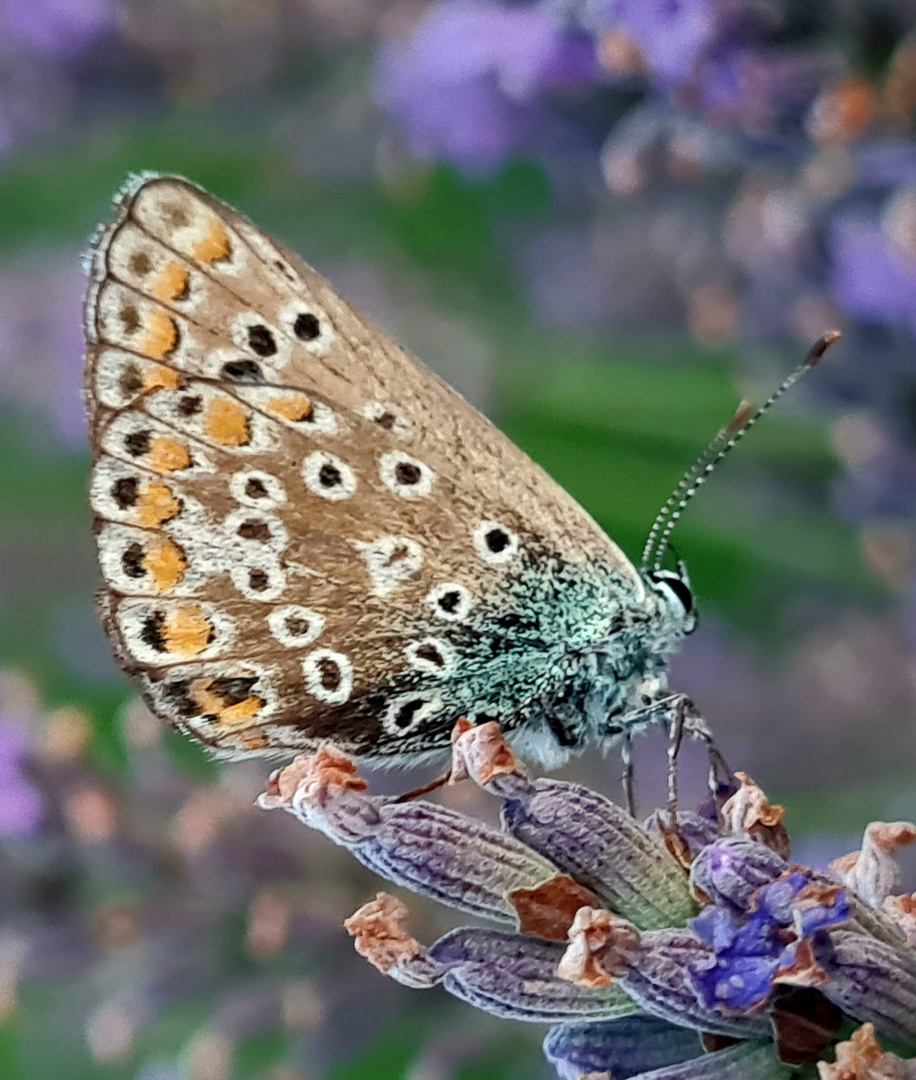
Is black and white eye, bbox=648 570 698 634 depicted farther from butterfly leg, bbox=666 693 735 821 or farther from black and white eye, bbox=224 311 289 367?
black and white eye, bbox=224 311 289 367

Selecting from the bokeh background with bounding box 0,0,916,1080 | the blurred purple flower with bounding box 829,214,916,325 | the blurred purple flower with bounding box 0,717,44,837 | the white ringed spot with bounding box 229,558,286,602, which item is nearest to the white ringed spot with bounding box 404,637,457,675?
the white ringed spot with bounding box 229,558,286,602

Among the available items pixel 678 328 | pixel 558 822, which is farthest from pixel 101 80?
pixel 558 822

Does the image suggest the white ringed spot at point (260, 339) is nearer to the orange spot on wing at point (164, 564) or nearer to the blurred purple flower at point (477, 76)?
the orange spot on wing at point (164, 564)

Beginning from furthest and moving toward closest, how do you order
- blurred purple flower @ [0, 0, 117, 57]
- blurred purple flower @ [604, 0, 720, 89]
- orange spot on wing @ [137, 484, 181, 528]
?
blurred purple flower @ [0, 0, 117, 57] → blurred purple flower @ [604, 0, 720, 89] → orange spot on wing @ [137, 484, 181, 528]

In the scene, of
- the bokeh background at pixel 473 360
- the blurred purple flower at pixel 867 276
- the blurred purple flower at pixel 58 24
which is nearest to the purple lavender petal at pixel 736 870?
the bokeh background at pixel 473 360

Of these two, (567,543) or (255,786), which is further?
(255,786)

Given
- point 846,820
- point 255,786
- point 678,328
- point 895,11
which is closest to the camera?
point 895,11

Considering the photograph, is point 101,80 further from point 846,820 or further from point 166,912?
point 846,820
